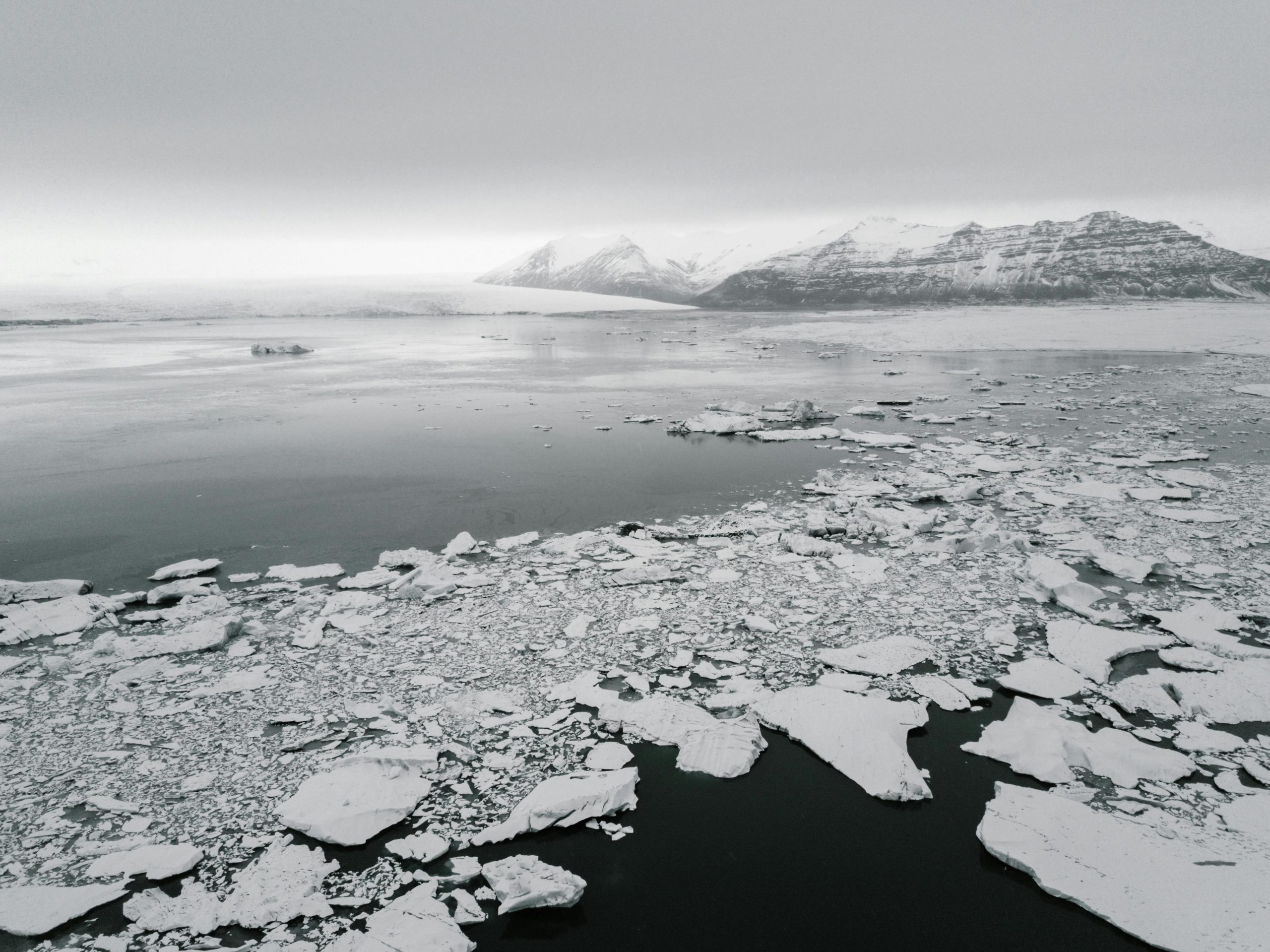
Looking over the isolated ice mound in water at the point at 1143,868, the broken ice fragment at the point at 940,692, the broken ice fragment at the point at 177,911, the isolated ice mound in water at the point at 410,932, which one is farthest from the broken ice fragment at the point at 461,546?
the isolated ice mound in water at the point at 1143,868

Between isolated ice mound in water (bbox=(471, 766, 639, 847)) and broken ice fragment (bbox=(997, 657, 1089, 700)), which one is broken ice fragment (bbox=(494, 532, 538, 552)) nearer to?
isolated ice mound in water (bbox=(471, 766, 639, 847))

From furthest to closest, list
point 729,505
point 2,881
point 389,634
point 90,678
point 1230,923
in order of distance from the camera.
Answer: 1. point 729,505
2. point 389,634
3. point 90,678
4. point 2,881
5. point 1230,923

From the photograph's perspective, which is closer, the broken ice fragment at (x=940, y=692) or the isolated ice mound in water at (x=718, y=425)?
the broken ice fragment at (x=940, y=692)

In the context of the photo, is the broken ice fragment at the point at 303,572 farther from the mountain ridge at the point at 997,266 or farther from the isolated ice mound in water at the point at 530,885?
the mountain ridge at the point at 997,266

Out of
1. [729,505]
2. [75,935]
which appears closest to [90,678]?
[75,935]

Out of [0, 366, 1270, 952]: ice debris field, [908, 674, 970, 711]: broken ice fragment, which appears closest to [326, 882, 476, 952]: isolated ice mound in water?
[0, 366, 1270, 952]: ice debris field

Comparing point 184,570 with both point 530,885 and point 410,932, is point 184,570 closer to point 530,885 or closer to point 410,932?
point 410,932

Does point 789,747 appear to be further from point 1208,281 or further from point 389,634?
point 1208,281
